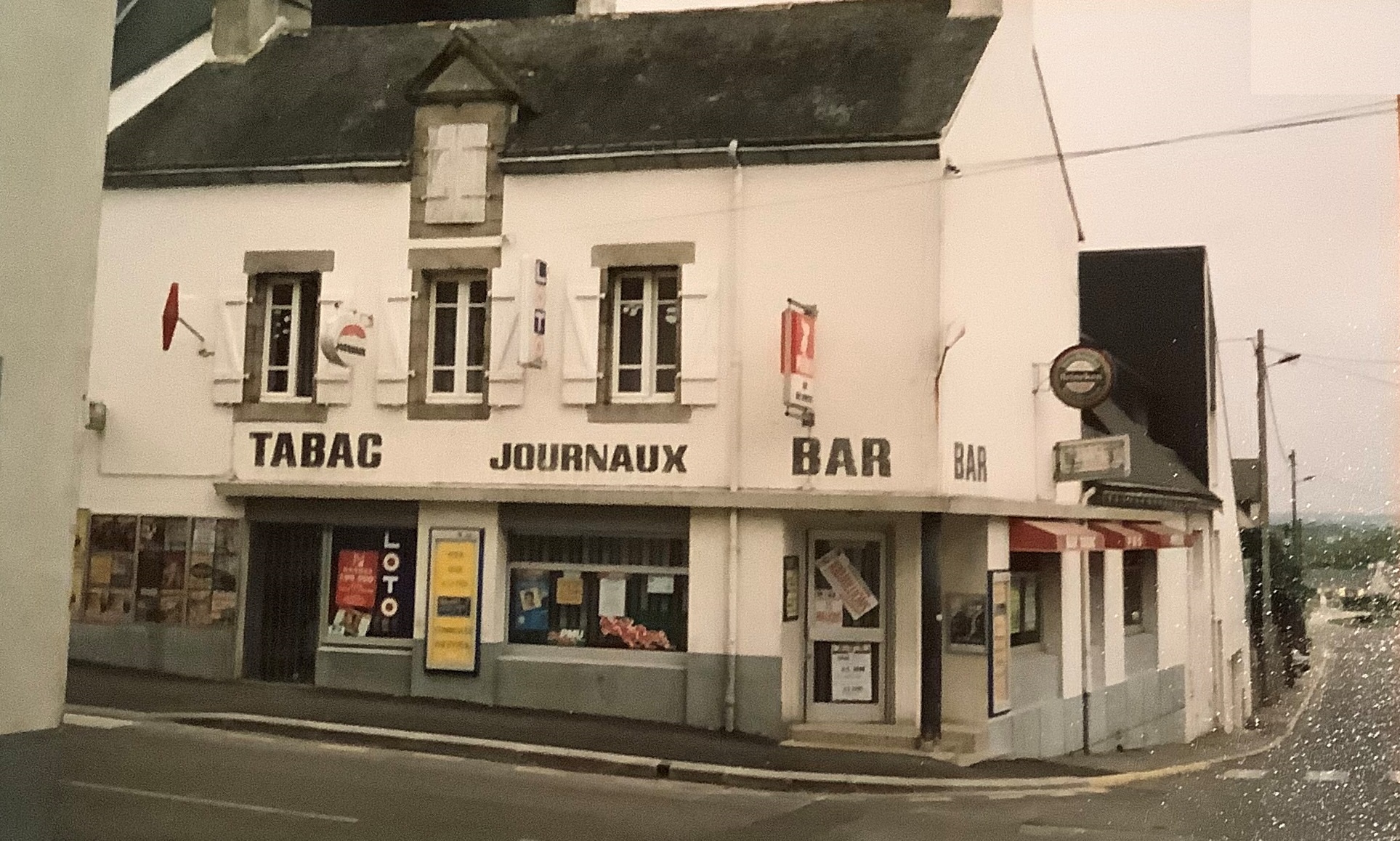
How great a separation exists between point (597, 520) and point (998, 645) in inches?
168

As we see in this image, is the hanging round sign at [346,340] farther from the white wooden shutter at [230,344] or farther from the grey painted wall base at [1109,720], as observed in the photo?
the grey painted wall base at [1109,720]

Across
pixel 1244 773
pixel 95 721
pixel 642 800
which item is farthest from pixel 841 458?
pixel 95 721

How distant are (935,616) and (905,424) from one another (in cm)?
190

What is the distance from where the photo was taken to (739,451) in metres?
12.0

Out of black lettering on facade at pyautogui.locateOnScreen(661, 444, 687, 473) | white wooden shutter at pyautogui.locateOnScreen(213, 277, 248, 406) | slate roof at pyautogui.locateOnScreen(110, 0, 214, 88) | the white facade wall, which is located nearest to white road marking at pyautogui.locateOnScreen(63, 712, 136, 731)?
white wooden shutter at pyautogui.locateOnScreen(213, 277, 248, 406)

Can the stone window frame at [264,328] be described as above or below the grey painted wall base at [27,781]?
above

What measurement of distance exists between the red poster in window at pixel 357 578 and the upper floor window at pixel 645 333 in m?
3.30

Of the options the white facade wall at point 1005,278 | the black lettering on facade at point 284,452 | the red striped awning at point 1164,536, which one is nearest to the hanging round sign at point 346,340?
the black lettering on facade at point 284,452

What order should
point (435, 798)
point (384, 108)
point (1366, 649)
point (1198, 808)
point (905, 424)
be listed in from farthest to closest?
point (384, 108)
point (905, 424)
point (1198, 808)
point (435, 798)
point (1366, 649)

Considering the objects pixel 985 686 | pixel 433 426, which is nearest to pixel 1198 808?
pixel 985 686

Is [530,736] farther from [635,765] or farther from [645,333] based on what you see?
[645,333]

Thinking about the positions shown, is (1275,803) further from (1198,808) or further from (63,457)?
(63,457)

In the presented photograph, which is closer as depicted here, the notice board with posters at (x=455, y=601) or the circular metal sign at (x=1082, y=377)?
the circular metal sign at (x=1082, y=377)

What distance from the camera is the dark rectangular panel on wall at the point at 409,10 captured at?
1542 cm
